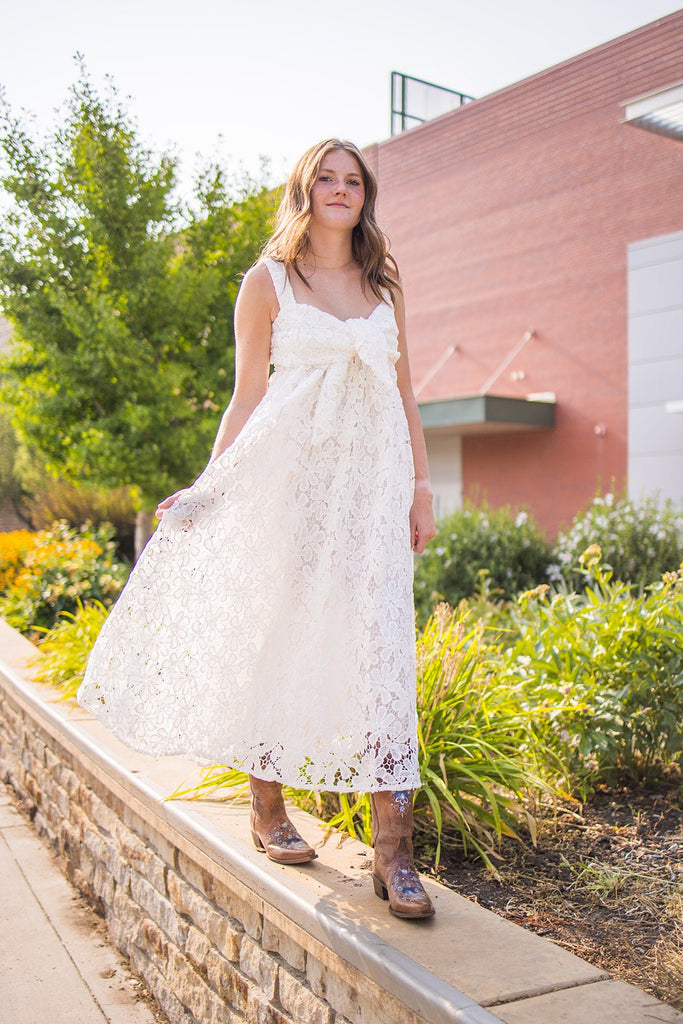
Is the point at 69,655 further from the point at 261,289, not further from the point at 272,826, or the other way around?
the point at 261,289

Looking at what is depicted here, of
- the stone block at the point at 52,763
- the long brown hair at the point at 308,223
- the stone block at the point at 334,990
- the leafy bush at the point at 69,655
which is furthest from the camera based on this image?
the leafy bush at the point at 69,655

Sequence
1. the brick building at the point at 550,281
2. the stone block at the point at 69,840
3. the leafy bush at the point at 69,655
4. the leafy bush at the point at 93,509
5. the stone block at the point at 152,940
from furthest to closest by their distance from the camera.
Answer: the brick building at the point at 550,281 < the leafy bush at the point at 93,509 < the leafy bush at the point at 69,655 < the stone block at the point at 69,840 < the stone block at the point at 152,940

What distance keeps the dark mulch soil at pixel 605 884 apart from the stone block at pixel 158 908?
772mm

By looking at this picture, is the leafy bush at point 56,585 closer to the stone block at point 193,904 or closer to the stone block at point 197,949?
the stone block at point 193,904

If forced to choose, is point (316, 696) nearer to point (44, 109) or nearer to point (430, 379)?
point (44, 109)

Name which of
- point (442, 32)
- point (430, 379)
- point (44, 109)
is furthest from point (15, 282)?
point (430, 379)

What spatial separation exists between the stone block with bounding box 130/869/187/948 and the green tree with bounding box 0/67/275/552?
3.96m

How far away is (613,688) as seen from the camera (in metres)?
3.45

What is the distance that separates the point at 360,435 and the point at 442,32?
4.75 meters

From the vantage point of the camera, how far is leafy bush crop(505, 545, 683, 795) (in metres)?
3.25

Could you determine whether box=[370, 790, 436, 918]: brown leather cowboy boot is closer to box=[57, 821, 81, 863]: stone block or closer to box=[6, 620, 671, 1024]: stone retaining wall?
box=[6, 620, 671, 1024]: stone retaining wall

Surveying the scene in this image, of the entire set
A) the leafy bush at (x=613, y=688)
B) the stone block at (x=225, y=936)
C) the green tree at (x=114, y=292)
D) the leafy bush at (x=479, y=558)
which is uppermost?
the green tree at (x=114, y=292)

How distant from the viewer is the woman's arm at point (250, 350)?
2.48 meters

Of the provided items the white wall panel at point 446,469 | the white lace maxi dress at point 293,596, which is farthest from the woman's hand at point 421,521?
the white wall panel at point 446,469
